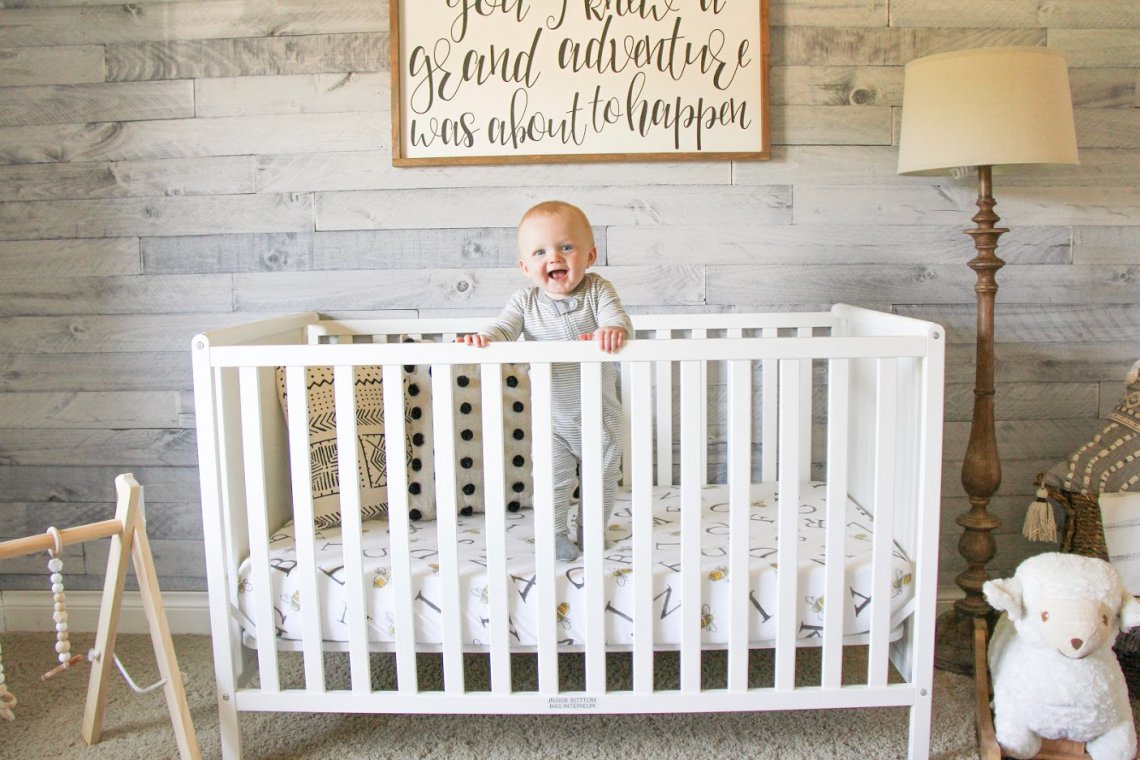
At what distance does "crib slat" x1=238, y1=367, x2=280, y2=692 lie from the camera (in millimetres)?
1534

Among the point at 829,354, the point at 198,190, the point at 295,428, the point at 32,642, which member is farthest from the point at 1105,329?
the point at 32,642

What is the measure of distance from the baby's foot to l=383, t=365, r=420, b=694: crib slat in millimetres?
270

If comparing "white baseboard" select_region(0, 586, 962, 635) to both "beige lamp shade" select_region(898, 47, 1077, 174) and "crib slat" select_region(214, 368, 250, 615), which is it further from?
"beige lamp shade" select_region(898, 47, 1077, 174)

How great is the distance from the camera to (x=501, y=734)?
175 centimetres

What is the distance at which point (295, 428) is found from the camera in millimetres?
1533

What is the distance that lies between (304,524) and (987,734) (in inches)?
48.1

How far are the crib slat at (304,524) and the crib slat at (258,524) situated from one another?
0.05 metres

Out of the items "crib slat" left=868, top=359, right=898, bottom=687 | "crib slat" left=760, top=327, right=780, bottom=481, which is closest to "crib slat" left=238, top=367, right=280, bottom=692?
"crib slat" left=868, top=359, right=898, bottom=687

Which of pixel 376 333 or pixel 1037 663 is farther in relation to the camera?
pixel 376 333

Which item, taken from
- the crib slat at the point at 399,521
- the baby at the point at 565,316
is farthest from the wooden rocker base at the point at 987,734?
the crib slat at the point at 399,521

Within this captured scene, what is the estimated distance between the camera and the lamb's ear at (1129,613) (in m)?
1.55

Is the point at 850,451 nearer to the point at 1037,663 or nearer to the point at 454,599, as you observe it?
the point at 1037,663

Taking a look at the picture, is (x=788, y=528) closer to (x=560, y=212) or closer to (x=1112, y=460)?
(x=560, y=212)

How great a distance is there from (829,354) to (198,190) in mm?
1459
